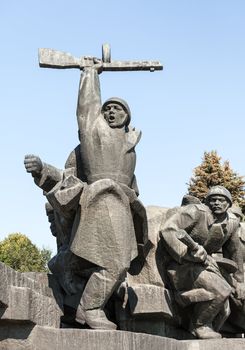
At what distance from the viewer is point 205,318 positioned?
8.41m

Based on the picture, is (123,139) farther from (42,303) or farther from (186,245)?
(42,303)

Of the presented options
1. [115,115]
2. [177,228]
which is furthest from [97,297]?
[115,115]

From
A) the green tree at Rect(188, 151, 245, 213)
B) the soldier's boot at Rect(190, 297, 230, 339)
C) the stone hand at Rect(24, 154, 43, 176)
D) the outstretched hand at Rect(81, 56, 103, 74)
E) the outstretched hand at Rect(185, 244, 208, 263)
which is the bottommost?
the green tree at Rect(188, 151, 245, 213)

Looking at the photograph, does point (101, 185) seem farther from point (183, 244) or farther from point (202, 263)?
point (202, 263)

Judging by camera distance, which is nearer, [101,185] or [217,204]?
[101,185]

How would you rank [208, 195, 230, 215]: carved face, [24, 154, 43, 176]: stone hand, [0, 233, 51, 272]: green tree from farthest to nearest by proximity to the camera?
1. [0, 233, 51, 272]: green tree
2. [208, 195, 230, 215]: carved face
3. [24, 154, 43, 176]: stone hand

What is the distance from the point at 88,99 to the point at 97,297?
7.04ft

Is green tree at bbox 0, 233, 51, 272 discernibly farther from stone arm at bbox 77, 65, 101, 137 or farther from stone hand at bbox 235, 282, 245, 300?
stone arm at bbox 77, 65, 101, 137

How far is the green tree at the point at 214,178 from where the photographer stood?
111 feet

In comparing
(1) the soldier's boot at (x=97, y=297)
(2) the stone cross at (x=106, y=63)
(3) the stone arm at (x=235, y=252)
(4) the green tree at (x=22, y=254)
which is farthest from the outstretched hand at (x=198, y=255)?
(4) the green tree at (x=22, y=254)

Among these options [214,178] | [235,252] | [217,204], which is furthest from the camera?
[214,178]

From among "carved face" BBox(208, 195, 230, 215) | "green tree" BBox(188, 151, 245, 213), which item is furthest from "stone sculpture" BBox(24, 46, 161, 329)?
"green tree" BBox(188, 151, 245, 213)

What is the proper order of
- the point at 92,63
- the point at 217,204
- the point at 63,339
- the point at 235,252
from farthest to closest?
the point at 235,252
the point at 217,204
the point at 92,63
the point at 63,339

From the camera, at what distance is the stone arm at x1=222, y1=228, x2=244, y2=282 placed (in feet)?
29.3
